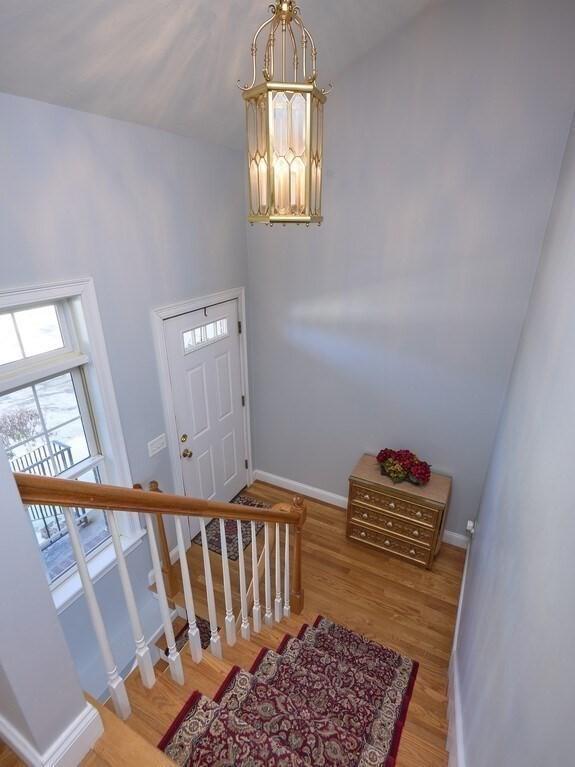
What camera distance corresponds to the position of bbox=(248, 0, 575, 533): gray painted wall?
2.45m

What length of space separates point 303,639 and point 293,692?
70 centimetres

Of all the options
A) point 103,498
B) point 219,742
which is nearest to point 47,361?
point 103,498

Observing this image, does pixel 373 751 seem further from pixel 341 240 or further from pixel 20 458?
pixel 341 240

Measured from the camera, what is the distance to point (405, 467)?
10.9 feet

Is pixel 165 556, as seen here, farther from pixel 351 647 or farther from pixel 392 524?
pixel 392 524

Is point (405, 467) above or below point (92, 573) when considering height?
above

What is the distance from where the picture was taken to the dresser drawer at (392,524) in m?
3.26

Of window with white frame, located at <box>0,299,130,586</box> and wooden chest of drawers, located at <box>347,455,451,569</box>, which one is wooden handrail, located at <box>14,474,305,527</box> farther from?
wooden chest of drawers, located at <box>347,455,451,569</box>

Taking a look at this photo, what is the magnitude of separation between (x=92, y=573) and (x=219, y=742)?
150 cm

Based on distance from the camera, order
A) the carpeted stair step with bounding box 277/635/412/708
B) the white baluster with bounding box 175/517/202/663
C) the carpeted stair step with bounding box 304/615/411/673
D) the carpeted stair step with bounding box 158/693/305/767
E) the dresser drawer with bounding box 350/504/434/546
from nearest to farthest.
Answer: the carpeted stair step with bounding box 158/693/305/767
the white baluster with bounding box 175/517/202/663
the carpeted stair step with bounding box 277/635/412/708
the carpeted stair step with bounding box 304/615/411/673
the dresser drawer with bounding box 350/504/434/546

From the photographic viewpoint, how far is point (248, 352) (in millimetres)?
3977

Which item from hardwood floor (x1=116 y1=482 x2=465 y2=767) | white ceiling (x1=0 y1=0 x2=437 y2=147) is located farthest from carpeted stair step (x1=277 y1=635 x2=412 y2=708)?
white ceiling (x1=0 y1=0 x2=437 y2=147)

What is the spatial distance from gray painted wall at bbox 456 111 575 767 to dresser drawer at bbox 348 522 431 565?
96cm

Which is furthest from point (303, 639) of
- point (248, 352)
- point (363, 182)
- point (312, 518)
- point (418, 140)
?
point (418, 140)
